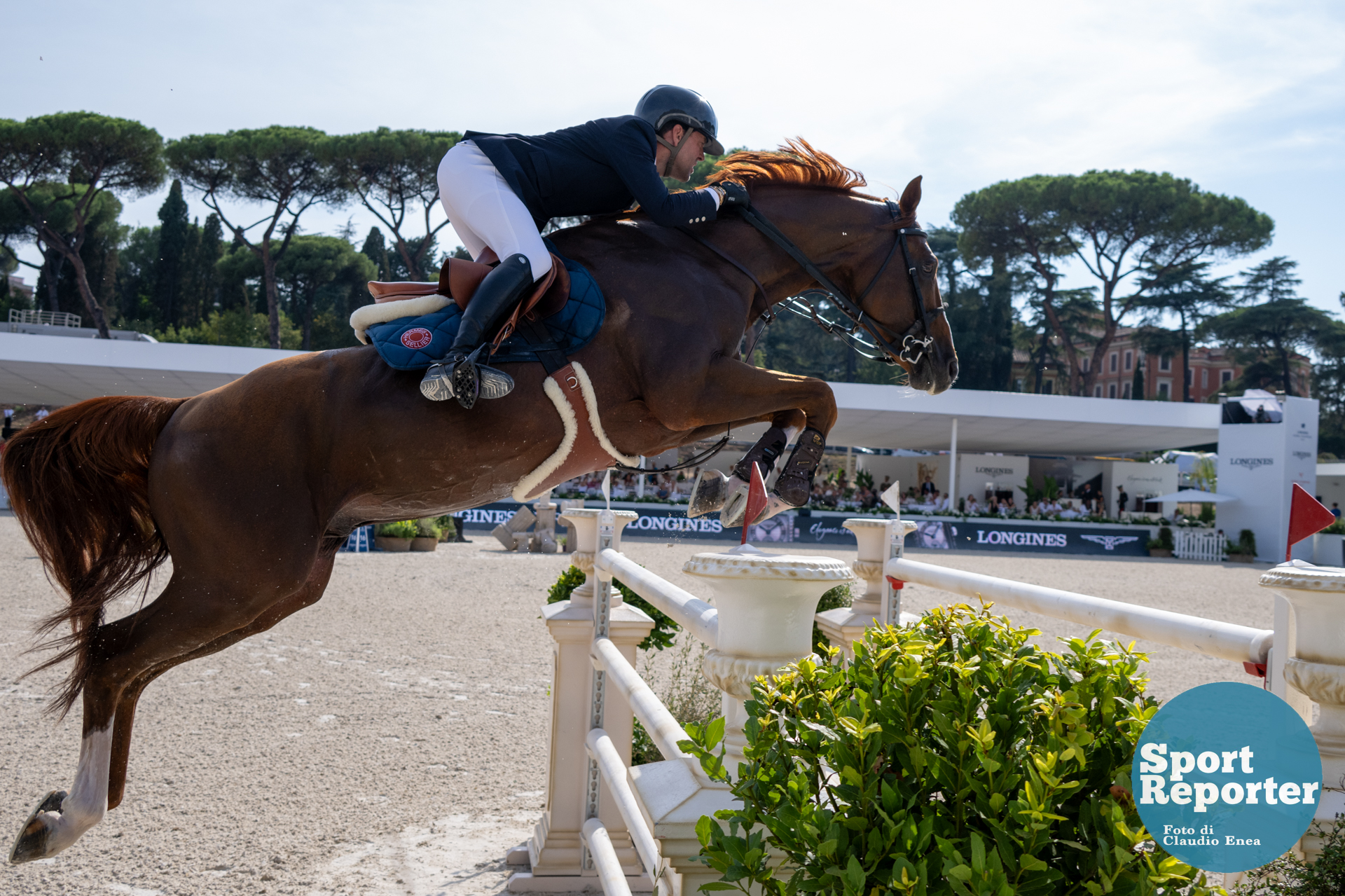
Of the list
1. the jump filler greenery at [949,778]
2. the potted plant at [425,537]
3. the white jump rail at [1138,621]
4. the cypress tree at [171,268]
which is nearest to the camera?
the jump filler greenery at [949,778]

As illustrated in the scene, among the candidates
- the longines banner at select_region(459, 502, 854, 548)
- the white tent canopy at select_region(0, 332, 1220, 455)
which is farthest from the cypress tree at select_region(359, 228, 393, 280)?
the longines banner at select_region(459, 502, 854, 548)

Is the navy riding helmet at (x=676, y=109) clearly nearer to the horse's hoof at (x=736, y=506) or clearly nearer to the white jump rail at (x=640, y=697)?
the horse's hoof at (x=736, y=506)

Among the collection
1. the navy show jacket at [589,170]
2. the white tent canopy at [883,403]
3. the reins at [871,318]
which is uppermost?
the white tent canopy at [883,403]

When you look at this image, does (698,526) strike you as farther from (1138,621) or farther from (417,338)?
(1138,621)

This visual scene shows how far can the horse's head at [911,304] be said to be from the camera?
10.4ft

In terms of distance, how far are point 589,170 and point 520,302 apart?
514 millimetres

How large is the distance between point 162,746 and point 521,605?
5160 mm

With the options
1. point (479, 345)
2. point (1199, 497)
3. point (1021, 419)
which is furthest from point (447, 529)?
point (1199, 497)

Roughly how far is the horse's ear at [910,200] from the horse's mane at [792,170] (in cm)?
17

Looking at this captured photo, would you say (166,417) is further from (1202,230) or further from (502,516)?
(1202,230)

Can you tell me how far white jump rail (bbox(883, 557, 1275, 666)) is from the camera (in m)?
1.24

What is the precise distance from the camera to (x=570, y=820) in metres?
3.45

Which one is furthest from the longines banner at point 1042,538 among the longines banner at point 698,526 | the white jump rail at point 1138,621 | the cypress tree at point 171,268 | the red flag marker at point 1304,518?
the cypress tree at point 171,268

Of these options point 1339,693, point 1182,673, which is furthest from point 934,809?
point 1182,673
